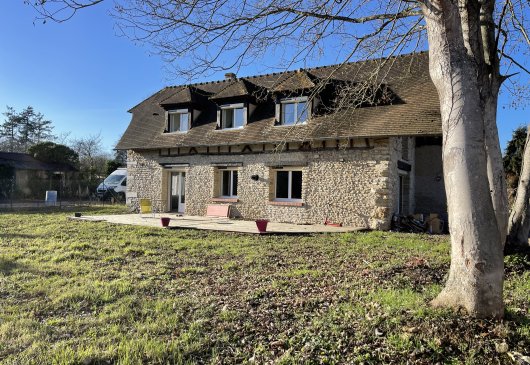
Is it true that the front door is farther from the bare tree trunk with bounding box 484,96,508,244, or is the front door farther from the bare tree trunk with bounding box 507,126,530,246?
the bare tree trunk with bounding box 484,96,508,244

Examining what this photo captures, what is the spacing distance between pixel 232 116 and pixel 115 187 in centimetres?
1358

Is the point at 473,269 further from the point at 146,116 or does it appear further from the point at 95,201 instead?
the point at 95,201

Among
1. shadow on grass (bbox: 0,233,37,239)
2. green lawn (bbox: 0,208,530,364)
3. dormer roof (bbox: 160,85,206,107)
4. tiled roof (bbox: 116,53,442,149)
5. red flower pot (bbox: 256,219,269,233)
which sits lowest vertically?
green lawn (bbox: 0,208,530,364)

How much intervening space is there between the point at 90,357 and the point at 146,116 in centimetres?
1752

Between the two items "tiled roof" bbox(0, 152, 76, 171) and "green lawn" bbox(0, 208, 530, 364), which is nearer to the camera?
"green lawn" bbox(0, 208, 530, 364)

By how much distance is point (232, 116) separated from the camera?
16344mm

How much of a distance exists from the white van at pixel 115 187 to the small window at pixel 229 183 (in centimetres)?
1230

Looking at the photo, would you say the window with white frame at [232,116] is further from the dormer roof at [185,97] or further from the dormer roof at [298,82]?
the dormer roof at [298,82]

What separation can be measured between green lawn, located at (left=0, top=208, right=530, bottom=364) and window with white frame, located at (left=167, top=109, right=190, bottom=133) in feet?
33.3

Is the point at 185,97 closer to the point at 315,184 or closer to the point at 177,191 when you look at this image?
the point at 177,191

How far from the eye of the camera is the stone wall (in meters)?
12.6

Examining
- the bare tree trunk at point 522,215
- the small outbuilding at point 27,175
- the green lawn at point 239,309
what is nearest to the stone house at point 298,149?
the bare tree trunk at point 522,215

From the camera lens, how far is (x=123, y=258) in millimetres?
7293

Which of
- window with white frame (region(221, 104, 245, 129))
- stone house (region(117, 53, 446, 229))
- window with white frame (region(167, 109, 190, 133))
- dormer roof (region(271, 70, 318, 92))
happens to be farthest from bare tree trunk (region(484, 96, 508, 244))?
window with white frame (region(167, 109, 190, 133))
